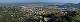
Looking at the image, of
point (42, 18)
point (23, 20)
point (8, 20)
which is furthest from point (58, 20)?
point (8, 20)

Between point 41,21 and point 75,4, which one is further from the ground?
point 41,21

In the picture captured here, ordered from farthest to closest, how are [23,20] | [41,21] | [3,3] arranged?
1. [3,3]
2. [23,20]
3. [41,21]

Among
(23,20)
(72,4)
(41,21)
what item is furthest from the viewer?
(72,4)

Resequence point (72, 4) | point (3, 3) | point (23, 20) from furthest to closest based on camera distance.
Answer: point (72, 4) < point (3, 3) < point (23, 20)

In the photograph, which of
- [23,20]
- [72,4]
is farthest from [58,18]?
[72,4]

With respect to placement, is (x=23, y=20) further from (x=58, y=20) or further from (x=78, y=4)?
(x=78, y=4)

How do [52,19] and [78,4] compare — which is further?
[78,4]

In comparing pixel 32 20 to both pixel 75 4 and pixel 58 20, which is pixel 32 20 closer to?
pixel 58 20

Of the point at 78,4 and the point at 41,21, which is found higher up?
the point at 41,21

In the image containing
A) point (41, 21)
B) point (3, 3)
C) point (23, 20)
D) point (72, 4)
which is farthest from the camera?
point (72, 4)
